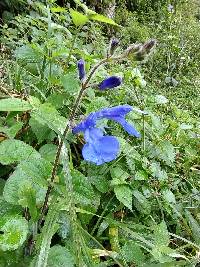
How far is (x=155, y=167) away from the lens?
1460 millimetres

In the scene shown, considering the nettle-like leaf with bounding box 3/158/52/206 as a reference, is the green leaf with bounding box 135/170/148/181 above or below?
below

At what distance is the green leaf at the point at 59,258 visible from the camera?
3.07 feet

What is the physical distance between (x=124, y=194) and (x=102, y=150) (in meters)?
0.46

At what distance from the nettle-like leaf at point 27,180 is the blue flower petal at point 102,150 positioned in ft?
0.43

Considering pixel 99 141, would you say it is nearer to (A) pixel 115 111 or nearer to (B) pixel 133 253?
(A) pixel 115 111

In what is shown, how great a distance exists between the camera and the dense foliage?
882 millimetres

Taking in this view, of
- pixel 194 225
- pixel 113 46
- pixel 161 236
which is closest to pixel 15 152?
pixel 113 46

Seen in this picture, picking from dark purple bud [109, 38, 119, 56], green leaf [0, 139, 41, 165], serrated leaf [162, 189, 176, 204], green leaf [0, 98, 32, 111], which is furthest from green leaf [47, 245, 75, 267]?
serrated leaf [162, 189, 176, 204]

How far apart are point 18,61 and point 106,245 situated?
2.86ft

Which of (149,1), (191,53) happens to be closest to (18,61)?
(191,53)

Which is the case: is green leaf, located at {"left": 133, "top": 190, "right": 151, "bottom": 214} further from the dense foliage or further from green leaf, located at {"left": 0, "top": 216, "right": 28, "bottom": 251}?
green leaf, located at {"left": 0, "top": 216, "right": 28, "bottom": 251}

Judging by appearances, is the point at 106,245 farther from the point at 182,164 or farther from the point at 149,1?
the point at 149,1

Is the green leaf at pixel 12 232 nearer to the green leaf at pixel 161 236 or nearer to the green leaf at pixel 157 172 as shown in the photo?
the green leaf at pixel 161 236

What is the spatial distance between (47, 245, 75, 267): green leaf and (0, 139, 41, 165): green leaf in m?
0.21
